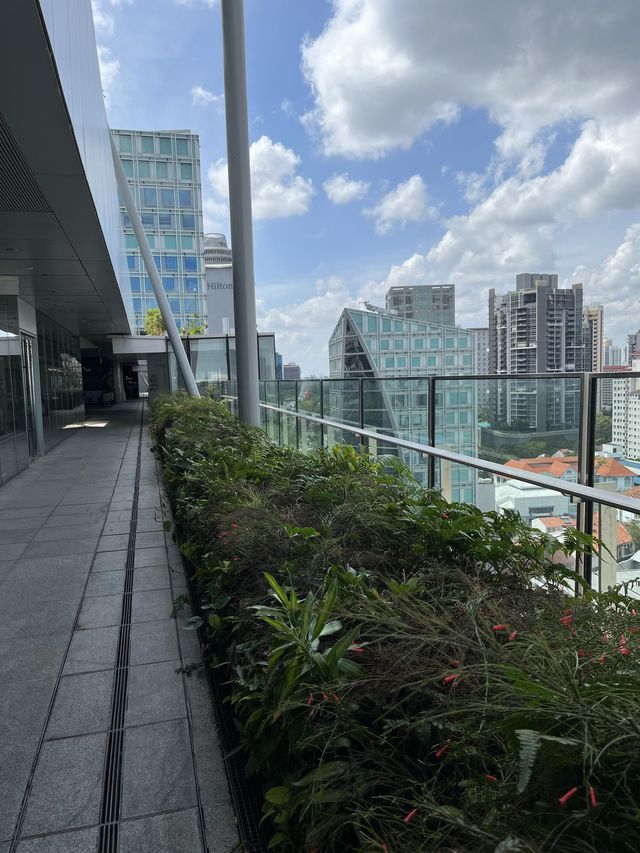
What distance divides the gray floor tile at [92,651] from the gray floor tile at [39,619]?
16 cm

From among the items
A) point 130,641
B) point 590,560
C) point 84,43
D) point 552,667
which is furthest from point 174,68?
point 552,667

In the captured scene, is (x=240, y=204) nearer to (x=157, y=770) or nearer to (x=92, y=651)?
(x=92, y=651)

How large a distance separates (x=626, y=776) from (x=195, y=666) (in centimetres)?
236

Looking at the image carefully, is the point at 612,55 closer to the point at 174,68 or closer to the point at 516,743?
→ the point at 174,68

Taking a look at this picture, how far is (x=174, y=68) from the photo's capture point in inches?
446

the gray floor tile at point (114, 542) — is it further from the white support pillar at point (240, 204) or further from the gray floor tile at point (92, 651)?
the white support pillar at point (240, 204)

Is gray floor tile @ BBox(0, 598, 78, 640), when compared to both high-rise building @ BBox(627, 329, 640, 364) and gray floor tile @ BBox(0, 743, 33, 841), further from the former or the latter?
high-rise building @ BBox(627, 329, 640, 364)

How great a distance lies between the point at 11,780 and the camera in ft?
7.13

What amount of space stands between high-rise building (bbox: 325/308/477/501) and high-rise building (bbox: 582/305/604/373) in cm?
124

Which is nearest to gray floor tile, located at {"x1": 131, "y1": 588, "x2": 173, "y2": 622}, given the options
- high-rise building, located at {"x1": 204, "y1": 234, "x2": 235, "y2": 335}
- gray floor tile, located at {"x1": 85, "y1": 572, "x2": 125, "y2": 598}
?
gray floor tile, located at {"x1": 85, "y1": 572, "x2": 125, "y2": 598}

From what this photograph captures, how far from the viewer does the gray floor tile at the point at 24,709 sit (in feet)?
8.08

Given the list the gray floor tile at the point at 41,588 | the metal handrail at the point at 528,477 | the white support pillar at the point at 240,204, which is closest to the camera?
the metal handrail at the point at 528,477

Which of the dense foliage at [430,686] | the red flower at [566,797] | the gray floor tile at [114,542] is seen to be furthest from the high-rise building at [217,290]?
the red flower at [566,797]

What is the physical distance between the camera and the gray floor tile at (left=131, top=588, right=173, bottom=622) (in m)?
3.68
